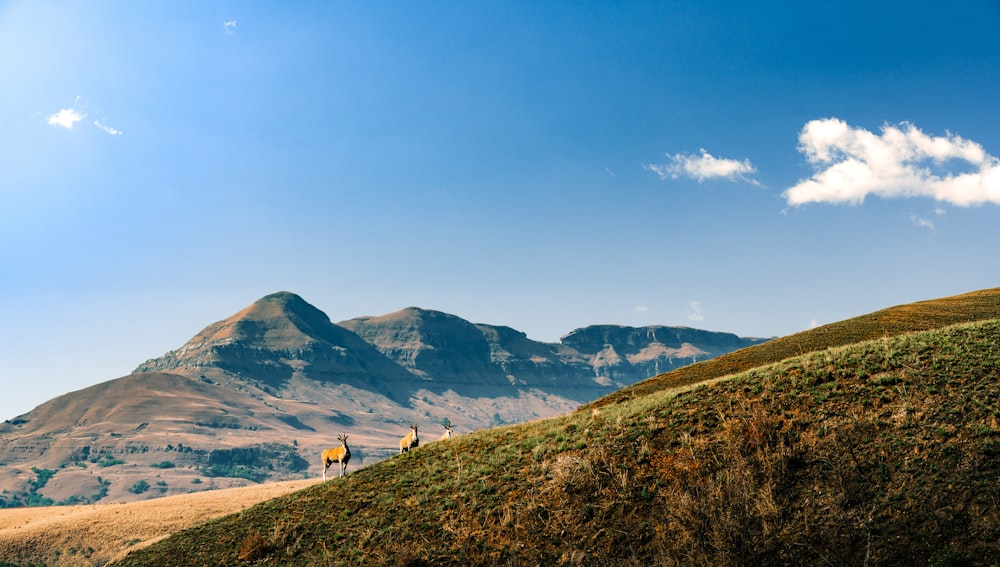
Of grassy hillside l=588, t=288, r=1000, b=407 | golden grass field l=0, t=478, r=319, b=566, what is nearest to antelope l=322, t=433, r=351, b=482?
golden grass field l=0, t=478, r=319, b=566

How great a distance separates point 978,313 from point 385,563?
204ft

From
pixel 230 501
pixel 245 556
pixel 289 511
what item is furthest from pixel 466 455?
pixel 230 501

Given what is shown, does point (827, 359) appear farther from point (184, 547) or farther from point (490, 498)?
point (184, 547)

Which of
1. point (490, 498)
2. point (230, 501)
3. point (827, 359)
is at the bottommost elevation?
point (230, 501)

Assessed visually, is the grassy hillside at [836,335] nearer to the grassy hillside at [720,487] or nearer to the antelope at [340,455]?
the grassy hillside at [720,487]

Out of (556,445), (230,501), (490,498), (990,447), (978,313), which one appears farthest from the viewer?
(230,501)

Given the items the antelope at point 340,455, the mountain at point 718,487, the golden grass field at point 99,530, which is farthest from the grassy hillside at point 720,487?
the golden grass field at point 99,530

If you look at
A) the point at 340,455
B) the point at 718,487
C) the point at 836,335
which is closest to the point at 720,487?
the point at 718,487

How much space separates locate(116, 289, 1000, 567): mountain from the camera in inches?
897

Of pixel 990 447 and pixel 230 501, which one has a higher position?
pixel 990 447

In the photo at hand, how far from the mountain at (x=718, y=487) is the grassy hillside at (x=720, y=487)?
73mm

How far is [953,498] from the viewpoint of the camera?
22.6 m

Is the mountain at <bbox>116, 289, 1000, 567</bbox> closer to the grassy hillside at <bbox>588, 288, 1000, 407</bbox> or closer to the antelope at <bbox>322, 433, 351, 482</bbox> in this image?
the antelope at <bbox>322, 433, 351, 482</bbox>

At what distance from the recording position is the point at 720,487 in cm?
2472
